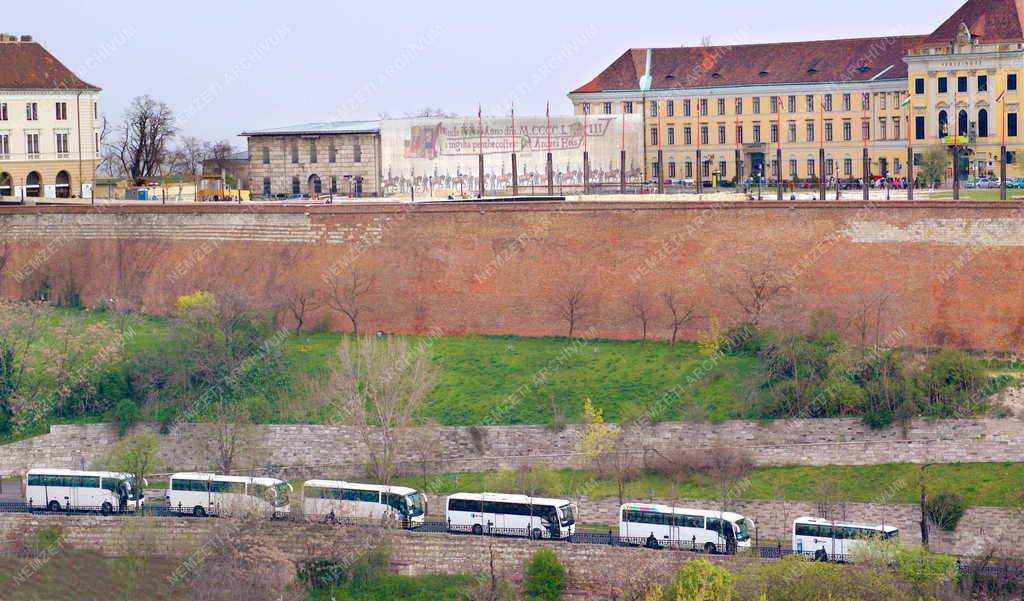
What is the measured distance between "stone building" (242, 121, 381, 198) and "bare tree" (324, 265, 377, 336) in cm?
929

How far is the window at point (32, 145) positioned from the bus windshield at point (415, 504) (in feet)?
91.7

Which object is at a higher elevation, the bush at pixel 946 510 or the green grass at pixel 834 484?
the green grass at pixel 834 484

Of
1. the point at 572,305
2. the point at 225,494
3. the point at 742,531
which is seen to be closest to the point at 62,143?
the point at 572,305

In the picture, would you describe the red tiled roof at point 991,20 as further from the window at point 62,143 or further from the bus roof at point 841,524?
the window at point 62,143

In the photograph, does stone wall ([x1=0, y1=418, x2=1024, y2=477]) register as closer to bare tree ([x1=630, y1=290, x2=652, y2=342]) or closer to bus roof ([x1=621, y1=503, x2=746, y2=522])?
bus roof ([x1=621, y1=503, x2=746, y2=522])

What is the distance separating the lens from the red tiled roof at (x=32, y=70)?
6756 centimetres

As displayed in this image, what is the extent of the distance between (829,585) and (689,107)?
126ft

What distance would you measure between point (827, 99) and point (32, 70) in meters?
27.1

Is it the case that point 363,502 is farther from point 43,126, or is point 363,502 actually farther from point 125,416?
point 43,126

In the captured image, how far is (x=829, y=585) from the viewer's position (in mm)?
38375

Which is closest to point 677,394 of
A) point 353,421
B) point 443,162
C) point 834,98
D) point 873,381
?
point 873,381

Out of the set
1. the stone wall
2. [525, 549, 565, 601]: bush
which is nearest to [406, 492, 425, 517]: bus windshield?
the stone wall

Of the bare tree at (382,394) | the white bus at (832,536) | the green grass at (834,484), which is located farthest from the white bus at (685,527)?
the bare tree at (382,394)

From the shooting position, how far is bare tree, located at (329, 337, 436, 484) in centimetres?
4741
